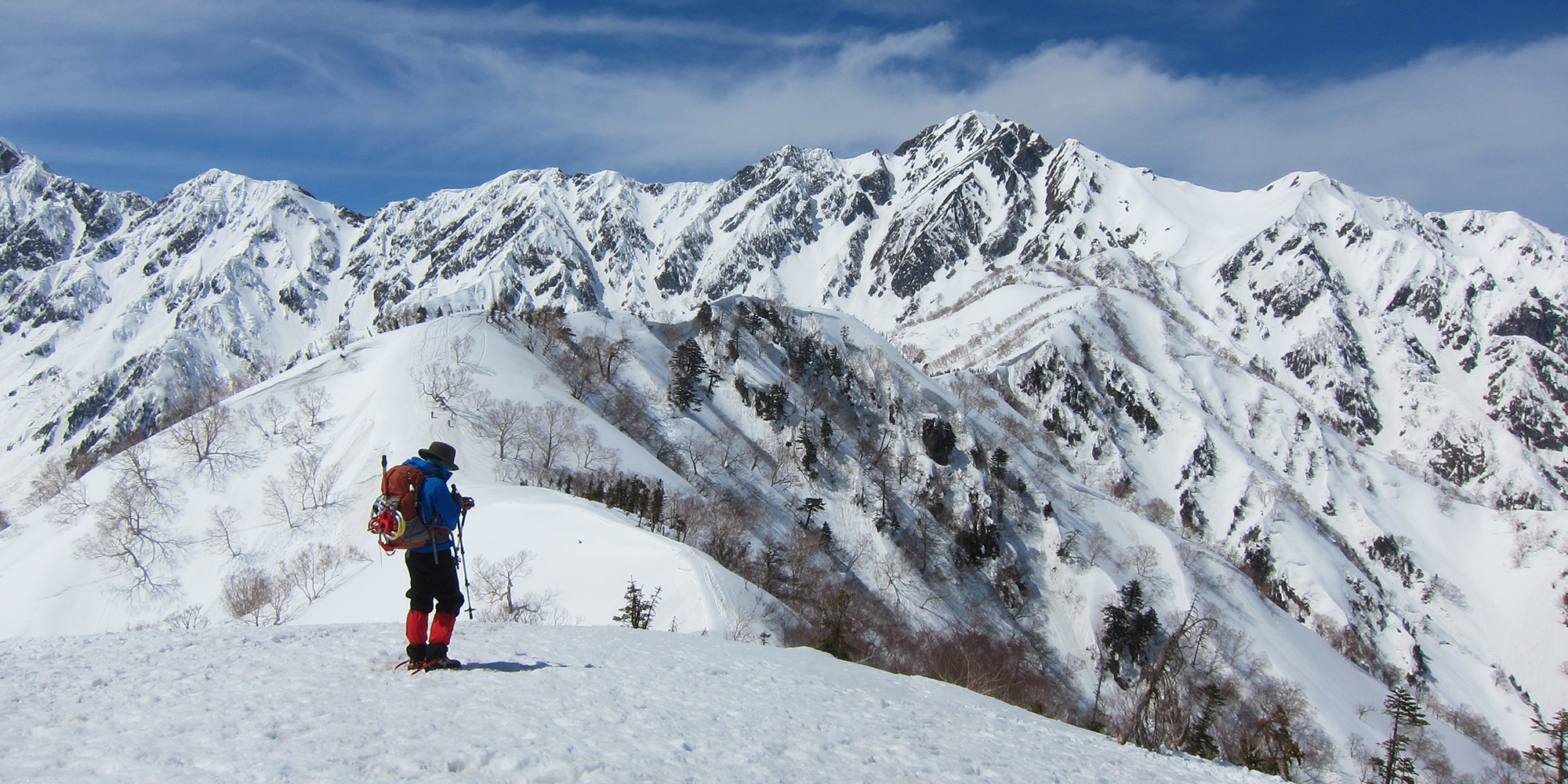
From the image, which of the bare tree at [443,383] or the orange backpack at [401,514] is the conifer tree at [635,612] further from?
the bare tree at [443,383]

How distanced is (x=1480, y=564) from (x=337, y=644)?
237 metres

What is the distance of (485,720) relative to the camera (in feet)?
27.0

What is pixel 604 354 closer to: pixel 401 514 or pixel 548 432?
pixel 548 432

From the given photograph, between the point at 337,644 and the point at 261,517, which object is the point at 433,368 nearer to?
the point at 261,517

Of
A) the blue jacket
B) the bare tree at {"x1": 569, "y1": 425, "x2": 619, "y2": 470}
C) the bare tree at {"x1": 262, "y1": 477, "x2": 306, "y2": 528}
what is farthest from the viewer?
the bare tree at {"x1": 569, "y1": 425, "x2": 619, "y2": 470}

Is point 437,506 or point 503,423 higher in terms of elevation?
point 503,423

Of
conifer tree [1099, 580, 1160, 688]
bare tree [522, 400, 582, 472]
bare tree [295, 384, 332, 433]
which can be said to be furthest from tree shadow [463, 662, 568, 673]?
conifer tree [1099, 580, 1160, 688]

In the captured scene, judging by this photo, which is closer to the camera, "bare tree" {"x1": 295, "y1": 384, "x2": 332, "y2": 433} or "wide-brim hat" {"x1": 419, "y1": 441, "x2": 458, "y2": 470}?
"wide-brim hat" {"x1": 419, "y1": 441, "x2": 458, "y2": 470}

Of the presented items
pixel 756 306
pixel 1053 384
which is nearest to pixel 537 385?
pixel 756 306

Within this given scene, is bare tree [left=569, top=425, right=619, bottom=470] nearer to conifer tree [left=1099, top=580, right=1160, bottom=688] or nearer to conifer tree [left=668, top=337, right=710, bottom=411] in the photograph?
conifer tree [left=668, top=337, right=710, bottom=411]

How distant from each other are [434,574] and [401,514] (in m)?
1.05

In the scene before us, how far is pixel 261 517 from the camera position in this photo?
51094mm

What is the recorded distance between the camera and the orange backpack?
32.8ft

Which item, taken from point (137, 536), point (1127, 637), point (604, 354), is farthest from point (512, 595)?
point (1127, 637)
